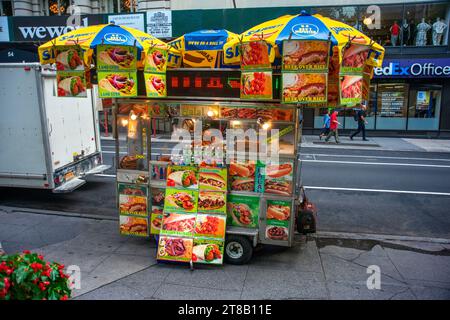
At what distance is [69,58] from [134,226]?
3204 millimetres

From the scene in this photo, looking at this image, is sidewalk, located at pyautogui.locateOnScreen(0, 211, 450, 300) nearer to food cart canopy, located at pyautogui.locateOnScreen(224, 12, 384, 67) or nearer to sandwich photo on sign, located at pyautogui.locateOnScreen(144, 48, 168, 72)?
sandwich photo on sign, located at pyautogui.locateOnScreen(144, 48, 168, 72)

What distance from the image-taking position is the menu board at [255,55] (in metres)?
5.71

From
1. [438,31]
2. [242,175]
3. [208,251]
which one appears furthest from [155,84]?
[438,31]

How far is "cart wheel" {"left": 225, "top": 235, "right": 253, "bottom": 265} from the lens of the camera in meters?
6.36

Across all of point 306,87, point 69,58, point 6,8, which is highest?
point 6,8

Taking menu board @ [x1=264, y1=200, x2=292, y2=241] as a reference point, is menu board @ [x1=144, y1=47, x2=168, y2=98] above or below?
above

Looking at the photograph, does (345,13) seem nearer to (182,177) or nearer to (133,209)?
(182,177)

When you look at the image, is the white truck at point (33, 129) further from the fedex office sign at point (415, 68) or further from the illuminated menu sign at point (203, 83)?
the fedex office sign at point (415, 68)

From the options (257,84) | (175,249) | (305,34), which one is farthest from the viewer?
(175,249)

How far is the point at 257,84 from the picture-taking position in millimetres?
5801

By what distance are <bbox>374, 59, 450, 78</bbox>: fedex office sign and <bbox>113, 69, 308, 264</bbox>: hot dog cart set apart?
16.7m

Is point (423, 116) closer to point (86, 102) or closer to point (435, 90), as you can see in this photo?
point (435, 90)

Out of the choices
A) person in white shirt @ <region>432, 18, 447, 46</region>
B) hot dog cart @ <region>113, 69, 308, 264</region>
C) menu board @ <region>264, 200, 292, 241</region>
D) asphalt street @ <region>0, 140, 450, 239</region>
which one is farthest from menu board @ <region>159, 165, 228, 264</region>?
person in white shirt @ <region>432, 18, 447, 46</region>

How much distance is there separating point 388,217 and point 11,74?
9542mm
